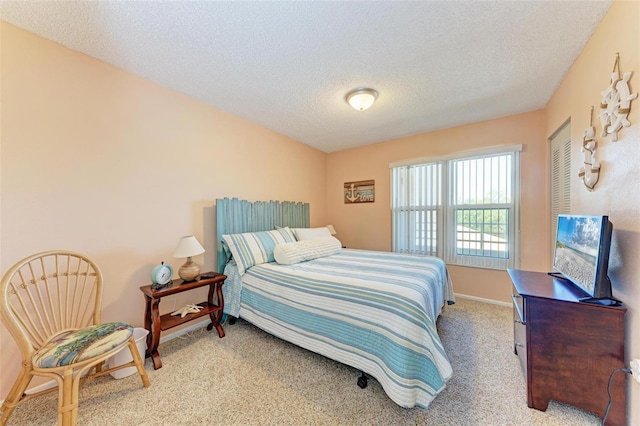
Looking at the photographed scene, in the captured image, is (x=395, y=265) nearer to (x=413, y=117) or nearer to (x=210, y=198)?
(x=413, y=117)

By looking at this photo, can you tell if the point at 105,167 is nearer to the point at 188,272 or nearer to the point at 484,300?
the point at 188,272

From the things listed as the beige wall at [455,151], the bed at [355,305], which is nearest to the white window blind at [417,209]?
the beige wall at [455,151]

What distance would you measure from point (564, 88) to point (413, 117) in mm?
1365

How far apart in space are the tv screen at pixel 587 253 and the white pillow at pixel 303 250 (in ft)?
7.04

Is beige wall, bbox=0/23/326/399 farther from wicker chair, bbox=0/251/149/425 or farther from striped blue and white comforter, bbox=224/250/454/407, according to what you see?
striped blue and white comforter, bbox=224/250/454/407

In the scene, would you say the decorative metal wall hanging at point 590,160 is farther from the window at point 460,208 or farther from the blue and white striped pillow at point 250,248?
the blue and white striped pillow at point 250,248

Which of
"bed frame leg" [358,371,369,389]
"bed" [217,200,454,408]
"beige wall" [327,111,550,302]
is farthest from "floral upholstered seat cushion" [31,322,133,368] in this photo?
"beige wall" [327,111,550,302]

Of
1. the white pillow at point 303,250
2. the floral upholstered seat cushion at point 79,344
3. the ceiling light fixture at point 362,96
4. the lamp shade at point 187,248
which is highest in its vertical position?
the ceiling light fixture at point 362,96

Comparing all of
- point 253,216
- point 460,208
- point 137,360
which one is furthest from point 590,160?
point 137,360

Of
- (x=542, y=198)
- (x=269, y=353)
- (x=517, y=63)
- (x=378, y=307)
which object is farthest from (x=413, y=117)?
(x=269, y=353)

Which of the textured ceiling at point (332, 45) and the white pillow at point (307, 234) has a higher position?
the textured ceiling at point (332, 45)

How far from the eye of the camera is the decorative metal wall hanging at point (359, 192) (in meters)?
4.12

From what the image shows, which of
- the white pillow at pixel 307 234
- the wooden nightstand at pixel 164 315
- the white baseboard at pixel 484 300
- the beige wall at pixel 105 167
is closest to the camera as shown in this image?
the beige wall at pixel 105 167

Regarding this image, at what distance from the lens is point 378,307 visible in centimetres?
155
